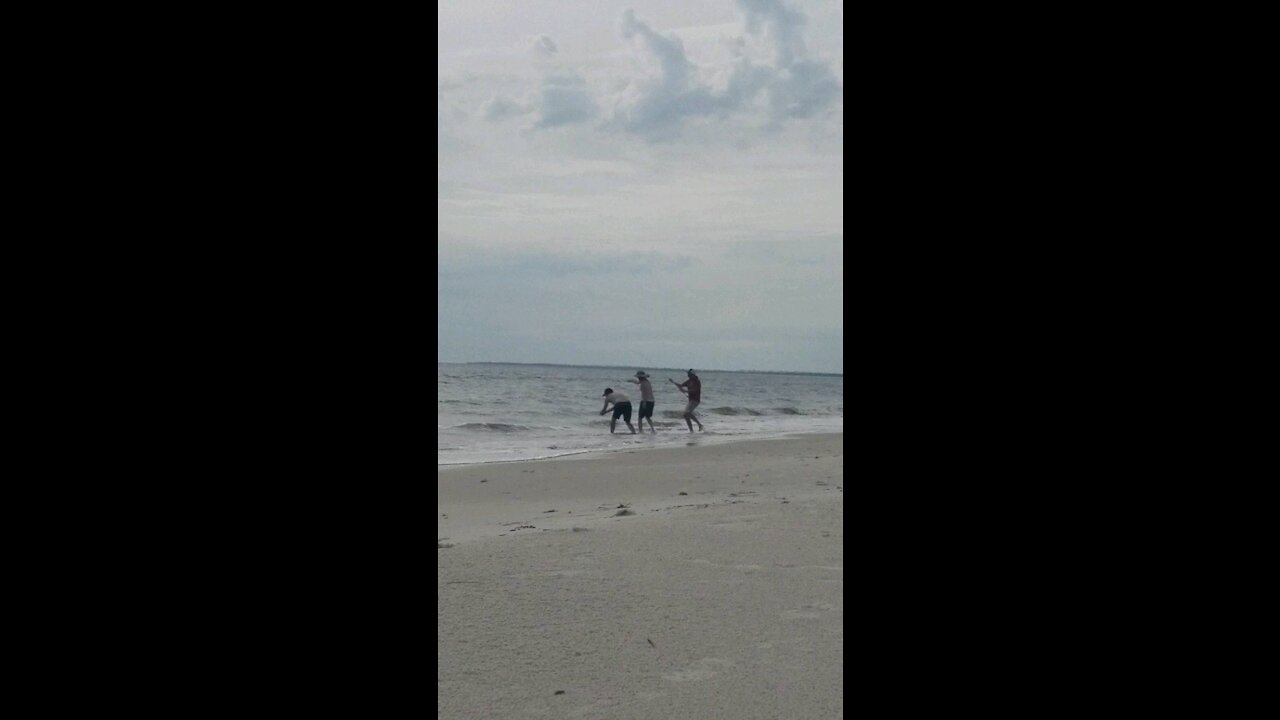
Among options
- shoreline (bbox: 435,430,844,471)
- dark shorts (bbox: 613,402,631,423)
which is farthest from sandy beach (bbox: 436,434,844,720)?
dark shorts (bbox: 613,402,631,423)

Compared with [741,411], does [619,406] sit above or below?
above

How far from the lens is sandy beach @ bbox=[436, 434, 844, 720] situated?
9.50ft

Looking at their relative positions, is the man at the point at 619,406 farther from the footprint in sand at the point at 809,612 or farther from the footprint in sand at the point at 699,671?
the footprint in sand at the point at 699,671

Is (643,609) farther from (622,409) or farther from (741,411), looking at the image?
(741,411)

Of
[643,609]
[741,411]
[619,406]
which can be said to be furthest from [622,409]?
[643,609]

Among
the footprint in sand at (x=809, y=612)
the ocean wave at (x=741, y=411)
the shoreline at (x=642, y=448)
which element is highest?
the footprint in sand at (x=809, y=612)

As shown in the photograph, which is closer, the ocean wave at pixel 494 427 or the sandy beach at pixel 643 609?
the sandy beach at pixel 643 609

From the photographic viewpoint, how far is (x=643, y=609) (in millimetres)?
3820

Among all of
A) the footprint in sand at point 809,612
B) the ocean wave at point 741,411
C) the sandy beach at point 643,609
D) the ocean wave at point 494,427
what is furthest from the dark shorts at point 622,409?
the footprint in sand at point 809,612

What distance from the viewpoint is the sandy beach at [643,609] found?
2895mm

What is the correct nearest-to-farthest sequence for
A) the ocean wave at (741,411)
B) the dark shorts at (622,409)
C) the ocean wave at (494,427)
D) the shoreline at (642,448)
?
the shoreline at (642,448), the dark shorts at (622,409), the ocean wave at (494,427), the ocean wave at (741,411)

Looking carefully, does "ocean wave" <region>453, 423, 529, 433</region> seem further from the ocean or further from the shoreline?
the shoreline
